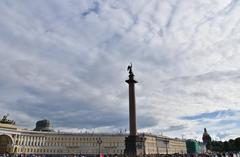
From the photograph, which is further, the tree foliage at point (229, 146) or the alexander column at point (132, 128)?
the tree foliage at point (229, 146)

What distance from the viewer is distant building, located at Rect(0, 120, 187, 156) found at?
11181 cm

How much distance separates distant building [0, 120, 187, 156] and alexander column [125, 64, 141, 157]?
73.3 metres

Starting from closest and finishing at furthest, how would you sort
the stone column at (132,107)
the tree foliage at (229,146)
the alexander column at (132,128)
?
the alexander column at (132,128), the stone column at (132,107), the tree foliage at (229,146)

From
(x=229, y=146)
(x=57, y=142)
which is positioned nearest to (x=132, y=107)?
(x=57, y=142)

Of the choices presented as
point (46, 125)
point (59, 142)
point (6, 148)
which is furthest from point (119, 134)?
point (6, 148)

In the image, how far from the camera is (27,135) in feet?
391

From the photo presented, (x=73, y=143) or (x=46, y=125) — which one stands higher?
(x=46, y=125)

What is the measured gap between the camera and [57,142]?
127 meters

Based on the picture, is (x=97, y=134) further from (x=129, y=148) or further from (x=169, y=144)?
(x=129, y=148)

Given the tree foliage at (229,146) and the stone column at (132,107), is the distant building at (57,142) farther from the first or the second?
the stone column at (132,107)

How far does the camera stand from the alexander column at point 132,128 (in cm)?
3872

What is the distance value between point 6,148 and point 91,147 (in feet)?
132

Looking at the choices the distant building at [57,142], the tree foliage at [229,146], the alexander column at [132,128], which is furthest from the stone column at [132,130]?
the tree foliage at [229,146]

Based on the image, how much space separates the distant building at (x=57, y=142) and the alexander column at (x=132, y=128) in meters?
73.3
